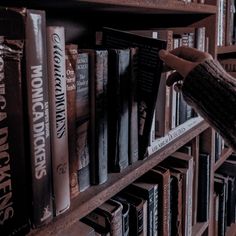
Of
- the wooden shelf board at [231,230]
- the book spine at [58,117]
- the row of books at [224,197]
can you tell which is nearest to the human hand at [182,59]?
the book spine at [58,117]

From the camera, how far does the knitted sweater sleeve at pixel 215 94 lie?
674 millimetres

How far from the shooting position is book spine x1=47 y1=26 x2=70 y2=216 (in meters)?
0.48

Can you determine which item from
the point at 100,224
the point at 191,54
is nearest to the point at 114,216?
the point at 100,224

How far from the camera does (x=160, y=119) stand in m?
0.82

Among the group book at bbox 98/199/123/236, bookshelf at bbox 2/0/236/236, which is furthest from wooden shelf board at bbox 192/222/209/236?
book at bbox 98/199/123/236

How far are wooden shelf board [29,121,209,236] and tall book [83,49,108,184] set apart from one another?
22mm

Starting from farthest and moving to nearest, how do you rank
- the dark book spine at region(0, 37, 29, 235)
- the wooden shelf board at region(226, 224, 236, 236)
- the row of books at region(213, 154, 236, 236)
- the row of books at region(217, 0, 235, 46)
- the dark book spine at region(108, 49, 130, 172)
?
the wooden shelf board at region(226, 224, 236, 236) → the row of books at region(213, 154, 236, 236) → the row of books at region(217, 0, 235, 46) → the dark book spine at region(108, 49, 130, 172) → the dark book spine at region(0, 37, 29, 235)

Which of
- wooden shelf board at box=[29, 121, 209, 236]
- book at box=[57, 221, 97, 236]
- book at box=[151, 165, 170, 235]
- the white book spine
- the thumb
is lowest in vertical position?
book at box=[151, 165, 170, 235]

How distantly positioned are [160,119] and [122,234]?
10.6 inches

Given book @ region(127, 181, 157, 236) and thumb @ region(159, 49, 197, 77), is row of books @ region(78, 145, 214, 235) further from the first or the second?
thumb @ region(159, 49, 197, 77)

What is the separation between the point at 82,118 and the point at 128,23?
0.50 metres

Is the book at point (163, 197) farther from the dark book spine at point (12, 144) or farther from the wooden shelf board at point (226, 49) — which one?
the wooden shelf board at point (226, 49)

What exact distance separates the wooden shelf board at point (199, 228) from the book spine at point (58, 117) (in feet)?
2.21

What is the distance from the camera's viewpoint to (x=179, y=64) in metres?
0.71
